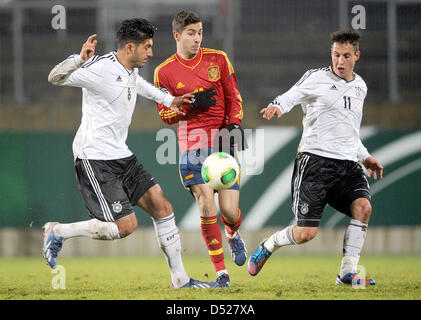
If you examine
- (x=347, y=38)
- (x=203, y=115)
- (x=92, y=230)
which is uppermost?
(x=347, y=38)

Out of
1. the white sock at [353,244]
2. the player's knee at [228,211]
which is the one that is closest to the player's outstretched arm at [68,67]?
the player's knee at [228,211]

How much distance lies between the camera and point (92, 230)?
6855mm

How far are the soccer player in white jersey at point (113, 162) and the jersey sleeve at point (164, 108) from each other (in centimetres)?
38

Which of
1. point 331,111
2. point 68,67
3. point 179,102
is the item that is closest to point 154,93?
point 179,102

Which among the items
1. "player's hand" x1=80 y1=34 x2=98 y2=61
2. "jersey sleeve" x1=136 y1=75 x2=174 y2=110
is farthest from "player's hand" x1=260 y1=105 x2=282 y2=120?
"player's hand" x1=80 y1=34 x2=98 y2=61

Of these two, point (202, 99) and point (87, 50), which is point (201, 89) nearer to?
point (202, 99)

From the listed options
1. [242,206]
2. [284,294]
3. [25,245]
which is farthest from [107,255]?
[284,294]

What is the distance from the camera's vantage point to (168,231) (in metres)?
7.06

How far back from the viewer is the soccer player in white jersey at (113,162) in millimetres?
6789

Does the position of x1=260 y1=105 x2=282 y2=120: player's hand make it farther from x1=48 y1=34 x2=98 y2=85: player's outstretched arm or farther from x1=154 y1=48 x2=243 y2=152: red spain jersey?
x1=48 y1=34 x2=98 y2=85: player's outstretched arm

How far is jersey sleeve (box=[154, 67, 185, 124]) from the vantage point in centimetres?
747

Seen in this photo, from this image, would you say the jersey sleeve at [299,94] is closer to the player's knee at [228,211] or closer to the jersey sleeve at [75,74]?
the player's knee at [228,211]

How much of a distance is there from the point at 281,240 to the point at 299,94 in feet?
4.77

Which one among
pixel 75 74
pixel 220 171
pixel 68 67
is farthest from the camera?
pixel 220 171
